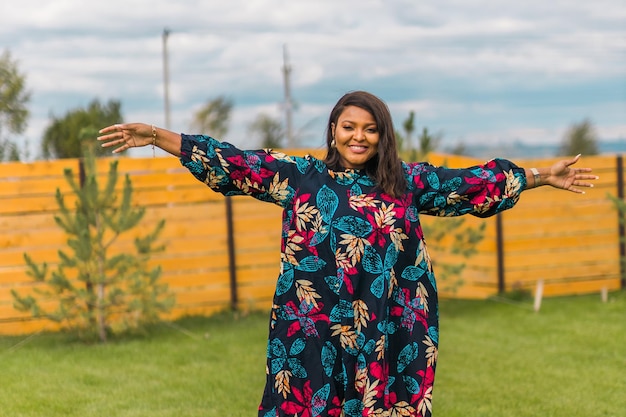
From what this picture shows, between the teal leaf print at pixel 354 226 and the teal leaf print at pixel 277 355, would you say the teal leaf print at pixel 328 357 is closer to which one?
the teal leaf print at pixel 277 355

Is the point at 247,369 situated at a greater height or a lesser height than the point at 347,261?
lesser

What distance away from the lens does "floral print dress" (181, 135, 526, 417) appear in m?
3.25

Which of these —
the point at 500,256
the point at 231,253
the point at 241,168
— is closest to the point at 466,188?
the point at 241,168

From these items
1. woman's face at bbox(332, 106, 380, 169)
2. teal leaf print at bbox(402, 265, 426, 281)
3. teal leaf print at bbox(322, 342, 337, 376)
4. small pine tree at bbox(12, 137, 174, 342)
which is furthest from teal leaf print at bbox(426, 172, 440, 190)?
small pine tree at bbox(12, 137, 174, 342)

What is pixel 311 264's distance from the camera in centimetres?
Result: 327

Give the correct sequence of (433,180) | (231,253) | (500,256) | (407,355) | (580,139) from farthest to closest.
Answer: (580,139), (500,256), (231,253), (433,180), (407,355)

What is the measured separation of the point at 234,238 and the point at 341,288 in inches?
225

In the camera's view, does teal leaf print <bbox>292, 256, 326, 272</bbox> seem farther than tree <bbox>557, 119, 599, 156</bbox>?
No

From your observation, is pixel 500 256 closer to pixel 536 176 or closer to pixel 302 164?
pixel 536 176

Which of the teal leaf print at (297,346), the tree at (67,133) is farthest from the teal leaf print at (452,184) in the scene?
the tree at (67,133)

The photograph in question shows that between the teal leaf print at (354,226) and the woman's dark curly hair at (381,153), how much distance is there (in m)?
0.18

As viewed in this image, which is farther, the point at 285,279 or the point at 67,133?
the point at 67,133

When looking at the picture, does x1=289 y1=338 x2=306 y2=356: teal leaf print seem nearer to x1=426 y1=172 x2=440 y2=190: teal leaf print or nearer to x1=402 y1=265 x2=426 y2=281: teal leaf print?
x1=402 y1=265 x2=426 y2=281: teal leaf print

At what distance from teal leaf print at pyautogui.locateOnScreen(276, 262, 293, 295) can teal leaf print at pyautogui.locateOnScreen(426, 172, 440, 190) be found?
0.70m
